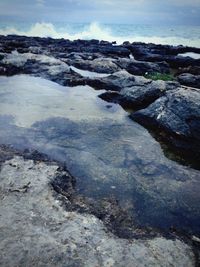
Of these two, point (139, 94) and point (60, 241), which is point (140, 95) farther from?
point (60, 241)

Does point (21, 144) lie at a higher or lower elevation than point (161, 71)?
lower

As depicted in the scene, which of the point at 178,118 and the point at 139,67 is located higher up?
the point at 139,67

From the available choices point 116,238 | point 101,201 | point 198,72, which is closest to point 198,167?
point 101,201

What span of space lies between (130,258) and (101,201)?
114cm

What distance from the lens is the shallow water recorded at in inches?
156

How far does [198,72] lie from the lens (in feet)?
41.0

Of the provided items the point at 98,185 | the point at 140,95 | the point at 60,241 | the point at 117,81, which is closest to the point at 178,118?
the point at 140,95

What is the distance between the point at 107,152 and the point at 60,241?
2.57 metres

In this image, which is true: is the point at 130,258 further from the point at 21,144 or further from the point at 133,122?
the point at 133,122

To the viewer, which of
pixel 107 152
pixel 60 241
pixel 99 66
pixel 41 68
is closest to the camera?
pixel 60 241

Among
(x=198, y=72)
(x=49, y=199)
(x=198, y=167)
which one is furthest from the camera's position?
(x=198, y=72)

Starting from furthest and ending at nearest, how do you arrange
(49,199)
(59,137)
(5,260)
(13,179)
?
(59,137) < (13,179) < (49,199) < (5,260)

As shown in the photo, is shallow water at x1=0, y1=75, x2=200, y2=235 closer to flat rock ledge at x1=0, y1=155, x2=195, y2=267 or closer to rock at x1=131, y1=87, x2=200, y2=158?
rock at x1=131, y1=87, x2=200, y2=158

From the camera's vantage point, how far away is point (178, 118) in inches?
243
